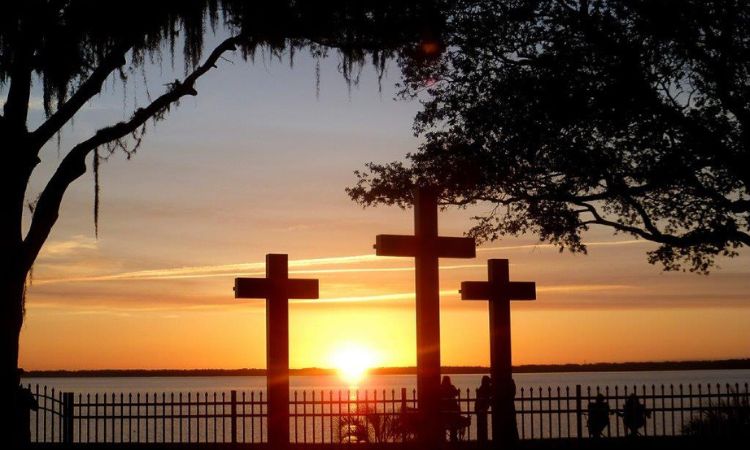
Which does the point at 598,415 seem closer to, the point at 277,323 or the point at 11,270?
the point at 277,323

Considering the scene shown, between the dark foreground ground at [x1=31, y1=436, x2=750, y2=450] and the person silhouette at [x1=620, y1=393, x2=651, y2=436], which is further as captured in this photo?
the person silhouette at [x1=620, y1=393, x2=651, y2=436]

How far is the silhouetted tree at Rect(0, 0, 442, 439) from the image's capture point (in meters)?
14.1

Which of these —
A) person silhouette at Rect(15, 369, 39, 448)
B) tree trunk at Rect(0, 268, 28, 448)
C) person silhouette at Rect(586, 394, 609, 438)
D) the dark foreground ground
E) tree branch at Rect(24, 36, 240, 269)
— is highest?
tree branch at Rect(24, 36, 240, 269)

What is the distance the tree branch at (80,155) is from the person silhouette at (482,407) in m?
8.47

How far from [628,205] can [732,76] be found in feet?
11.0

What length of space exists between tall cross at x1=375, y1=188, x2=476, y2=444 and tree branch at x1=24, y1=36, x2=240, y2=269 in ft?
13.7

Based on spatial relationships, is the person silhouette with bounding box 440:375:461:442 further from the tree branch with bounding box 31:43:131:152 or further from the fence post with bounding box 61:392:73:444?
the tree branch with bounding box 31:43:131:152

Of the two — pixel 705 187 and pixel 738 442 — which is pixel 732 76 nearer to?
pixel 705 187

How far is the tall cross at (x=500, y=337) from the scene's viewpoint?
17.7 m

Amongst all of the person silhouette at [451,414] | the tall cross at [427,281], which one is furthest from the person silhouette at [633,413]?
the tall cross at [427,281]

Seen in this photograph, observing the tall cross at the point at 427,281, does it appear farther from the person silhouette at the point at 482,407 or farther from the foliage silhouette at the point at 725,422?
the foliage silhouette at the point at 725,422

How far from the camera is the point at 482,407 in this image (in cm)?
1973

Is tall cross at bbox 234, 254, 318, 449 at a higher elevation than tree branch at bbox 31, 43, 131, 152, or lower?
lower

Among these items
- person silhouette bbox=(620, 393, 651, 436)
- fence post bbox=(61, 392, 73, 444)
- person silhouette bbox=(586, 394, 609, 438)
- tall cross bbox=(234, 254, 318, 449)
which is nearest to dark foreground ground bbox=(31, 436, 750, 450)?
fence post bbox=(61, 392, 73, 444)
